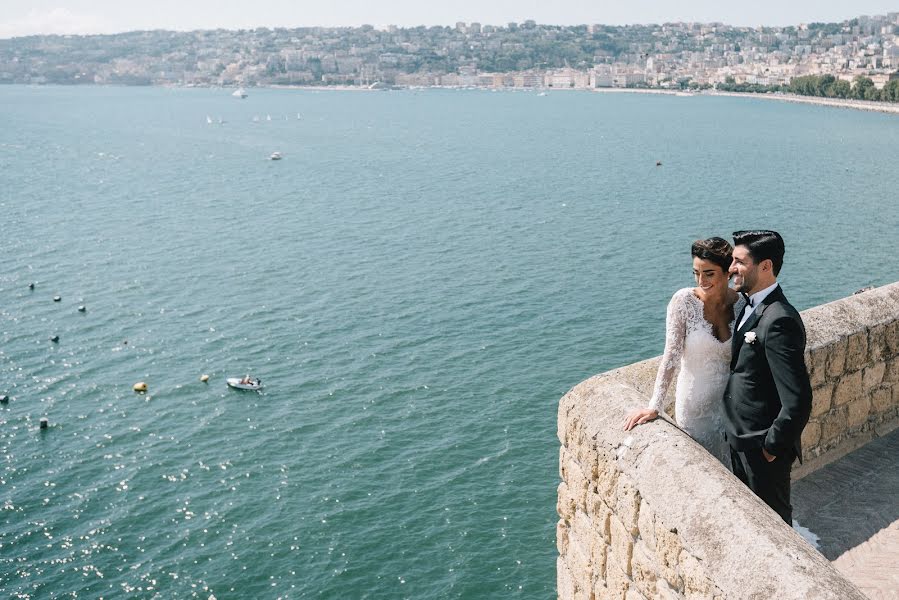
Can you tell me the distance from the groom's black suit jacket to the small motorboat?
2309 centimetres

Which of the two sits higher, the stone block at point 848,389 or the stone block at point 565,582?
the stone block at point 848,389

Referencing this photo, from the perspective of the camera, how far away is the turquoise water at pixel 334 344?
18484 mm

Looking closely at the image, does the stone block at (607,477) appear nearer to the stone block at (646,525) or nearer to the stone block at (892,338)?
the stone block at (646,525)

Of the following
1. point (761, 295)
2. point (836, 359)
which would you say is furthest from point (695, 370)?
point (836, 359)

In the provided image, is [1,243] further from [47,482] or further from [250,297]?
[47,482]

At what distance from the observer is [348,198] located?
6094cm

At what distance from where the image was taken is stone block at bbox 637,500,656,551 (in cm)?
355

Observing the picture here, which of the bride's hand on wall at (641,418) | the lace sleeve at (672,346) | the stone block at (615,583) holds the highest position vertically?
the lace sleeve at (672,346)

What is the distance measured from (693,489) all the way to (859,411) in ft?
9.94

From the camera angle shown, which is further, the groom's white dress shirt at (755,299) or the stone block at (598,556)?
the stone block at (598,556)

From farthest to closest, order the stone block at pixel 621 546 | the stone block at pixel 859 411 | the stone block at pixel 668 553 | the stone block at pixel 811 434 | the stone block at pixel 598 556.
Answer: the stone block at pixel 859 411 < the stone block at pixel 811 434 < the stone block at pixel 598 556 < the stone block at pixel 621 546 < the stone block at pixel 668 553

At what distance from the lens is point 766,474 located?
13.4ft

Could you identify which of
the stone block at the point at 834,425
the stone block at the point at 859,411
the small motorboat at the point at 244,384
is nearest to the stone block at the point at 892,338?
the stone block at the point at 859,411

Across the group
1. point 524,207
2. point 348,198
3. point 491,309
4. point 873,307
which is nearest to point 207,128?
point 348,198
